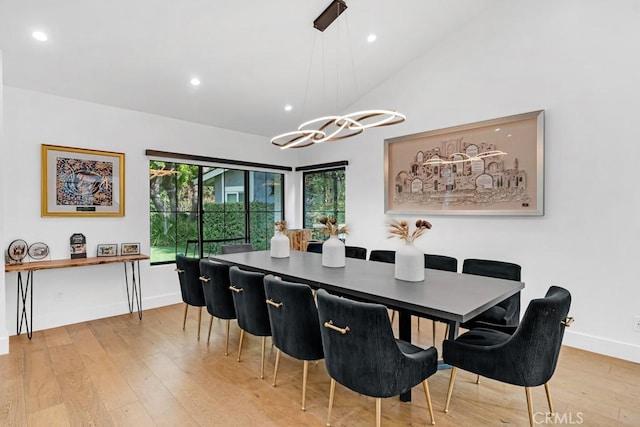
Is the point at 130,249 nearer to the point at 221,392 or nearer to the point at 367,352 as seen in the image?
the point at 221,392

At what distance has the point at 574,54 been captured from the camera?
3297mm

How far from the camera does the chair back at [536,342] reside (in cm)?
178

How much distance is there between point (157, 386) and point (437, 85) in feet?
14.2

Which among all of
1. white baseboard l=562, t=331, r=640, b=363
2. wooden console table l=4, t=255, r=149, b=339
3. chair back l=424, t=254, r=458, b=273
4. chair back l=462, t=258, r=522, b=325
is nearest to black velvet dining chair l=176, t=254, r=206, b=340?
wooden console table l=4, t=255, r=149, b=339

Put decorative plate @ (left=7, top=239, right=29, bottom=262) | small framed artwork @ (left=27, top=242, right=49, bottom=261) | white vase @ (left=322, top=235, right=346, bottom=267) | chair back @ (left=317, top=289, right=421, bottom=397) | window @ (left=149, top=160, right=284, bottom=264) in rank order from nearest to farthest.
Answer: chair back @ (left=317, top=289, right=421, bottom=397) → white vase @ (left=322, top=235, right=346, bottom=267) → decorative plate @ (left=7, top=239, right=29, bottom=262) → small framed artwork @ (left=27, top=242, right=49, bottom=261) → window @ (left=149, top=160, right=284, bottom=264)

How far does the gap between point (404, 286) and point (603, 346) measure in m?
2.33

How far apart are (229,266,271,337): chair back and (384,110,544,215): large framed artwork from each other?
2634mm

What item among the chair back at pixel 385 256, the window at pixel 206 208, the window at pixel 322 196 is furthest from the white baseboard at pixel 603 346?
the window at pixel 206 208

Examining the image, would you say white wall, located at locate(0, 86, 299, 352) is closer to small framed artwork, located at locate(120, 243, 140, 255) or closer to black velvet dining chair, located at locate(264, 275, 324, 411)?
small framed artwork, located at locate(120, 243, 140, 255)

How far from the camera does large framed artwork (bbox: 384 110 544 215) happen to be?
3582 millimetres

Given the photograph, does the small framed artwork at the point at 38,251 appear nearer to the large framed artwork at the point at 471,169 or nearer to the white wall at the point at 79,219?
the white wall at the point at 79,219

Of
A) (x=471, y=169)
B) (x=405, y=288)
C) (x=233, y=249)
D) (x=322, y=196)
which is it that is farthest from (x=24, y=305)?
(x=471, y=169)

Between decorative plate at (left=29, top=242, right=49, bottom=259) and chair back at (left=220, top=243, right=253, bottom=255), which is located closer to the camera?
decorative plate at (left=29, top=242, right=49, bottom=259)

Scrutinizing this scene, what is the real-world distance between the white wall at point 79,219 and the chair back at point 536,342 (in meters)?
4.29
